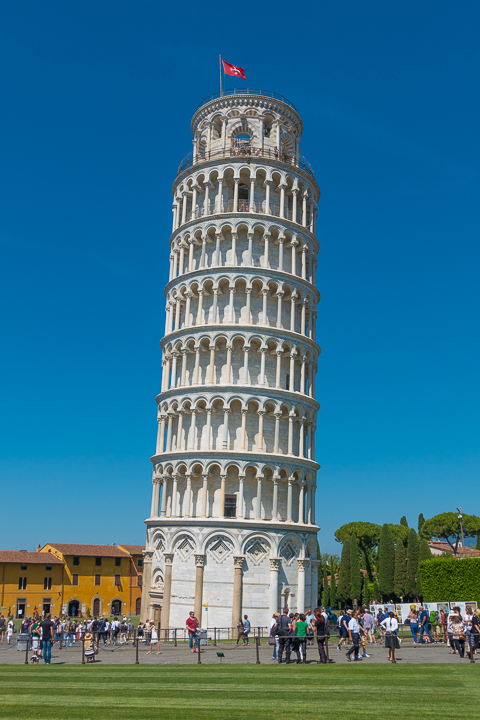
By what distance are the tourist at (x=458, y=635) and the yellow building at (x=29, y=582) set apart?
74086 millimetres

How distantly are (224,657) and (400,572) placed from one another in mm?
58079

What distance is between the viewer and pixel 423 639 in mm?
33969

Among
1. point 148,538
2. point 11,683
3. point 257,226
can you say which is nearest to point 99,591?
point 148,538

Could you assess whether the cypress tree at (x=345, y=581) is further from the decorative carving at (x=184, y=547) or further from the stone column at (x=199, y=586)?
the stone column at (x=199, y=586)

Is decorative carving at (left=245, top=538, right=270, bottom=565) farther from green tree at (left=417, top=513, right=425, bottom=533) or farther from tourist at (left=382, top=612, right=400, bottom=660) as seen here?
green tree at (left=417, top=513, right=425, bottom=533)

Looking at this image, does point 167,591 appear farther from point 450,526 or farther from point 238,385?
point 450,526

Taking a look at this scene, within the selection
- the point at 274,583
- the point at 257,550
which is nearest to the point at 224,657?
the point at 274,583

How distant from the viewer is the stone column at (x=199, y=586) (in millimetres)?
45134

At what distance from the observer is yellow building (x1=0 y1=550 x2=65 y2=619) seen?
90062 millimetres

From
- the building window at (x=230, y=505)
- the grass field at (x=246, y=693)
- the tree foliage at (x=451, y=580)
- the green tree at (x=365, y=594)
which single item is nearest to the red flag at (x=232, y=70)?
the building window at (x=230, y=505)

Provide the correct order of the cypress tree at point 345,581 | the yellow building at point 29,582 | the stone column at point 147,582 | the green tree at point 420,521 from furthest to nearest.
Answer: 1. the green tree at point 420,521
2. the yellow building at point 29,582
3. the cypress tree at point 345,581
4. the stone column at point 147,582

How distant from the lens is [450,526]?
116 m

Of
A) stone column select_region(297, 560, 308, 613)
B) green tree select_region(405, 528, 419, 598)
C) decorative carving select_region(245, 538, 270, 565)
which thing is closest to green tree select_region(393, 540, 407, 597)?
green tree select_region(405, 528, 419, 598)

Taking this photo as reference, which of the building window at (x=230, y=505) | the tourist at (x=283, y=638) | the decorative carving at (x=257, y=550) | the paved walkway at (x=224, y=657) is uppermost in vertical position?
the building window at (x=230, y=505)
